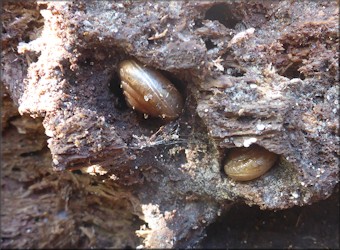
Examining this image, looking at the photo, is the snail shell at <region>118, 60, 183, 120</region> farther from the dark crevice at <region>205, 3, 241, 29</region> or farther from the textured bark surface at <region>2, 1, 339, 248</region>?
the dark crevice at <region>205, 3, 241, 29</region>

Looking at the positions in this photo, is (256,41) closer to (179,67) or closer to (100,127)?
(179,67)

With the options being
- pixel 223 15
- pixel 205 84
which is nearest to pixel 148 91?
pixel 205 84

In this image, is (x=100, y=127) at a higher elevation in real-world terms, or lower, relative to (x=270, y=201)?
higher

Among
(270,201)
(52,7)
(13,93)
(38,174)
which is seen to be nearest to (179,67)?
(52,7)

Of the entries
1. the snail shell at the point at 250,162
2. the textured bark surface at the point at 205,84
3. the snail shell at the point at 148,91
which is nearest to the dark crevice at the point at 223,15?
the textured bark surface at the point at 205,84

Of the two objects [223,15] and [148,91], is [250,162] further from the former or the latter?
[223,15]

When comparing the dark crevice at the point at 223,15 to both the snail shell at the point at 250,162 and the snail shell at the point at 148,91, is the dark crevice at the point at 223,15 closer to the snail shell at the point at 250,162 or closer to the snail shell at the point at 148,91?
the snail shell at the point at 148,91
